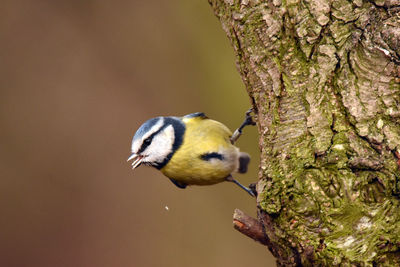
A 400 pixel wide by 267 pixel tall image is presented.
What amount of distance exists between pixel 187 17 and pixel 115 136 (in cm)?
88

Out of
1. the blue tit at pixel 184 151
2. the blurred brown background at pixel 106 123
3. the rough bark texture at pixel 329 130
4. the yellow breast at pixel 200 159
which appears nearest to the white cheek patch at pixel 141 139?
the blue tit at pixel 184 151

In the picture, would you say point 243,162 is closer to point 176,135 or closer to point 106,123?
point 176,135

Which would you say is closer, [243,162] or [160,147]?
[160,147]

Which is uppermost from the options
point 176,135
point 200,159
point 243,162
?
point 176,135

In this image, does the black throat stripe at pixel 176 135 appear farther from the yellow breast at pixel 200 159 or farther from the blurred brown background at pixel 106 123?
the blurred brown background at pixel 106 123

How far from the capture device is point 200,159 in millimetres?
1975

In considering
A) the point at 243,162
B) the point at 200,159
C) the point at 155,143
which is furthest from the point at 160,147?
the point at 243,162

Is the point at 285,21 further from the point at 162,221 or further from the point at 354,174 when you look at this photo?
the point at 162,221

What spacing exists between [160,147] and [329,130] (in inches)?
35.5

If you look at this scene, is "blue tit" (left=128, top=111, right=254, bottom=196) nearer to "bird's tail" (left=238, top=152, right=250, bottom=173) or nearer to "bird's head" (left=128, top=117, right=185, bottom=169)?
"bird's head" (left=128, top=117, right=185, bottom=169)

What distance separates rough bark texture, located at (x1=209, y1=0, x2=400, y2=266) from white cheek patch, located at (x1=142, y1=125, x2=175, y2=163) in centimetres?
67

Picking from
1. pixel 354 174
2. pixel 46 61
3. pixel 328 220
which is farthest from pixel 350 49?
pixel 46 61

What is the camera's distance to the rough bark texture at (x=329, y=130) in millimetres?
1190

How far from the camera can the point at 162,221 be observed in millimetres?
2918
